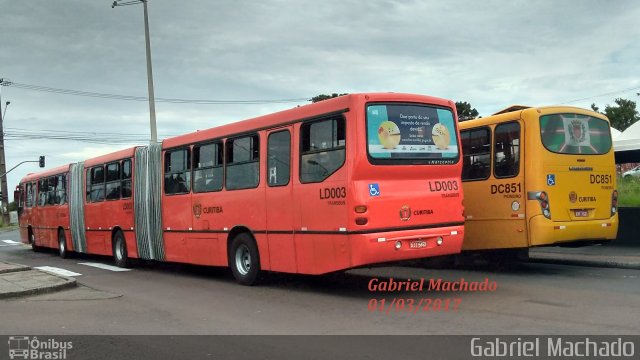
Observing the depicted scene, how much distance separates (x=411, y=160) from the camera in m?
9.34

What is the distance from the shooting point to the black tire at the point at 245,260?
10.9 m

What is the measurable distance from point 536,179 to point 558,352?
5.62 metres

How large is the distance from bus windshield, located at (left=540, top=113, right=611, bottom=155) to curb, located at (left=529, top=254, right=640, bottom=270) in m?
2.25

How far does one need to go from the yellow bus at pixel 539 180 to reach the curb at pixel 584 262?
2.67 feet

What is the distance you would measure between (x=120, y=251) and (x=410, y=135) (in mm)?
9921

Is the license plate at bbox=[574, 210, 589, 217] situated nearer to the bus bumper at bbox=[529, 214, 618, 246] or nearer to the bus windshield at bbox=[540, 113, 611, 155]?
the bus bumper at bbox=[529, 214, 618, 246]

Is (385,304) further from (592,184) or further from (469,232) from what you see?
(592,184)

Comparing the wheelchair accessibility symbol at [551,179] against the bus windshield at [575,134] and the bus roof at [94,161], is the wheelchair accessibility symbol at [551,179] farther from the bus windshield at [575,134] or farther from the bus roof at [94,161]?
the bus roof at [94,161]

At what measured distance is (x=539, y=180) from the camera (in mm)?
10953

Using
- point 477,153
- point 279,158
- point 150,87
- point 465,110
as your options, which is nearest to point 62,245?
point 150,87

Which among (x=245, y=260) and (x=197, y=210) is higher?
(x=197, y=210)

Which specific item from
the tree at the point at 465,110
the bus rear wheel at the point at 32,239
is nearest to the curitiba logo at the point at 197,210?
the bus rear wheel at the point at 32,239

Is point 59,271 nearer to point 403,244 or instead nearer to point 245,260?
point 245,260

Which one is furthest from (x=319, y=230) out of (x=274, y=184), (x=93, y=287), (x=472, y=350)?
(x=93, y=287)
